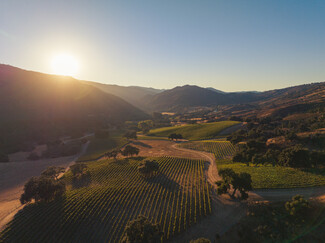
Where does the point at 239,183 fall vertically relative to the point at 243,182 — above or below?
below

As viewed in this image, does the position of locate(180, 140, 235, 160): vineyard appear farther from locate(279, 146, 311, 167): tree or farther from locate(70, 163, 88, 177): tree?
locate(70, 163, 88, 177): tree

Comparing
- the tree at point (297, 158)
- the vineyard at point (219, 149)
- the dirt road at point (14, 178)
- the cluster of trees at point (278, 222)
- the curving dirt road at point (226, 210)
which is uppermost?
the tree at point (297, 158)

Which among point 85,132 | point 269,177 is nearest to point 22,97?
point 85,132

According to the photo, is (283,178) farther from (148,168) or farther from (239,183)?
(148,168)

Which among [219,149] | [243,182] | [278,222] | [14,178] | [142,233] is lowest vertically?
[14,178]

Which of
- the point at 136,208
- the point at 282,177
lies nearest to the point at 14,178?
the point at 136,208

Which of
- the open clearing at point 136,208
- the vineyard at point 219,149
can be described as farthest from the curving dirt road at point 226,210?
the vineyard at point 219,149

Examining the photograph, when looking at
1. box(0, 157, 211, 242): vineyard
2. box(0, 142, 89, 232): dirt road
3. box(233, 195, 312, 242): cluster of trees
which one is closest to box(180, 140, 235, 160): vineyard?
box(0, 157, 211, 242): vineyard

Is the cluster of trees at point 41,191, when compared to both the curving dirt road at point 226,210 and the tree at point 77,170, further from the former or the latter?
the curving dirt road at point 226,210
